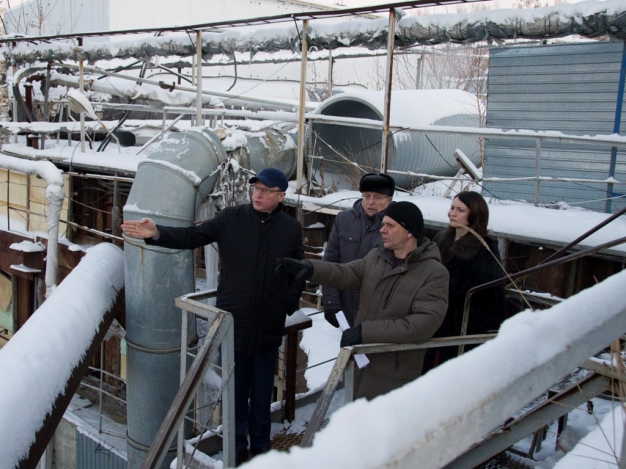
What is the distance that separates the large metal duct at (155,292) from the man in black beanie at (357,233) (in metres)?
1.87

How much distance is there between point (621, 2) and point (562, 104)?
133 centimetres

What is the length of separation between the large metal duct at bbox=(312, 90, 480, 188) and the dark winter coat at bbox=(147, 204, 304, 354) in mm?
4689

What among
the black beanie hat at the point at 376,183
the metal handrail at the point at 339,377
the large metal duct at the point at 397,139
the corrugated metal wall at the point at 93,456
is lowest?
the corrugated metal wall at the point at 93,456

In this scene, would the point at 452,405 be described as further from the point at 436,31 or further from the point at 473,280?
the point at 436,31

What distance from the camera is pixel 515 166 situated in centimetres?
708

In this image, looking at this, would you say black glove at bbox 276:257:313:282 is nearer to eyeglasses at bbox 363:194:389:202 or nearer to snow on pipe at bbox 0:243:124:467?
eyeglasses at bbox 363:194:389:202

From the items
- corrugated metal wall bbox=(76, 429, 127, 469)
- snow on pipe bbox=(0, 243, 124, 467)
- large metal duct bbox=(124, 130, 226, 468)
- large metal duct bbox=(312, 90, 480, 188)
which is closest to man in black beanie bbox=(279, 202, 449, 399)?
snow on pipe bbox=(0, 243, 124, 467)

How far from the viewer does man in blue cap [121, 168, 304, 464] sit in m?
3.54

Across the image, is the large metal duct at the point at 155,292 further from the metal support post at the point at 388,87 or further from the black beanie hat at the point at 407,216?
the black beanie hat at the point at 407,216

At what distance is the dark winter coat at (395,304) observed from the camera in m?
2.66

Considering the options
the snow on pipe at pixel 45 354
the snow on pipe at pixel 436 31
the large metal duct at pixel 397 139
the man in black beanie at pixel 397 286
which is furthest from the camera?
the large metal duct at pixel 397 139

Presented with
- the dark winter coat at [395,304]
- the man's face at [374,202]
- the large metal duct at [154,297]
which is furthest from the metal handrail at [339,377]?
the large metal duct at [154,297]

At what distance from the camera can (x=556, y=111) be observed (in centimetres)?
677

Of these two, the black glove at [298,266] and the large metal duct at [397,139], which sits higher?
the large metal duct at [397,139]
